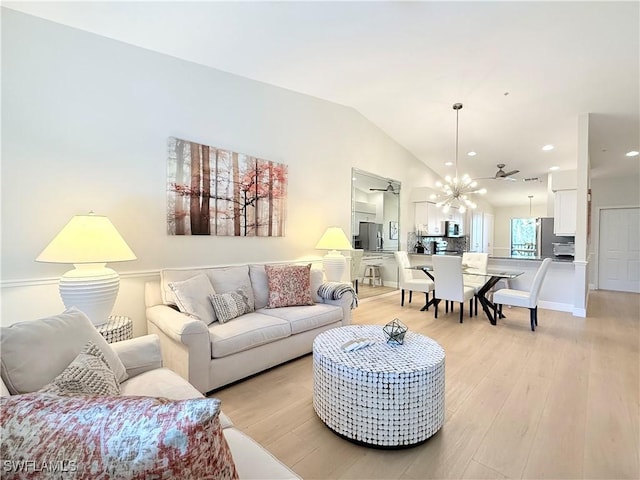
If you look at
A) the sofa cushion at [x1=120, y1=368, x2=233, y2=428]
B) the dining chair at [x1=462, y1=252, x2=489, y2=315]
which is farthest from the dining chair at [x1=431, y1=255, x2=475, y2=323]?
the sofa cushion at [x1=120, y1=368, x2=233, y2=428]

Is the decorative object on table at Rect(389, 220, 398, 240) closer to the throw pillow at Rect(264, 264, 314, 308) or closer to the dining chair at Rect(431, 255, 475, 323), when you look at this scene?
the dining chair at Rect(431, 255, 475, 323)

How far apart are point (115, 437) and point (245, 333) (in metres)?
2.02

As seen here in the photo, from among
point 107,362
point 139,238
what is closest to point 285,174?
point 139,238

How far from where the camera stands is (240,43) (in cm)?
299

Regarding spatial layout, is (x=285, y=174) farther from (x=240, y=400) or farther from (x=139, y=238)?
(x=240, y=400)

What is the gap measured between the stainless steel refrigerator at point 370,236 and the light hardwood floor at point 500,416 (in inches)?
94.7

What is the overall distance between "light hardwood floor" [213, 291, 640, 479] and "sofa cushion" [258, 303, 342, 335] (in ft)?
1.21

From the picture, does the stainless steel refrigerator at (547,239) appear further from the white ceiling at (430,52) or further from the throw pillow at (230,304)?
the throw pillow at (230,304)

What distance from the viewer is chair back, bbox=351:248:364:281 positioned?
17.8ft

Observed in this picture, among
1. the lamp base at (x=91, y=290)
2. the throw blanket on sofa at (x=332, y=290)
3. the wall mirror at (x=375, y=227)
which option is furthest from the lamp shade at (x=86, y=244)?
the wall mirror at (x=375, y=227)

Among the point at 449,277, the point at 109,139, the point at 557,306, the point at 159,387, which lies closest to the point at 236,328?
the point at 159,387

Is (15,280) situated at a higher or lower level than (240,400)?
higher

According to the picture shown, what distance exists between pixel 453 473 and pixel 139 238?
299 centimetres

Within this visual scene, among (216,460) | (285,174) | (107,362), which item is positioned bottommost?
(107,362)
